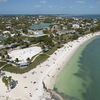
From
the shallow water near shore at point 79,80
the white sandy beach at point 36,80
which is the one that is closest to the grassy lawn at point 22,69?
the white sandy beach at point 36,80

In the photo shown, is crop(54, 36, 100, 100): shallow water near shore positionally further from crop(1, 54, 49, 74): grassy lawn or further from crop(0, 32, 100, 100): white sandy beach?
crop(1, 54, 49, 74): grassy lawn

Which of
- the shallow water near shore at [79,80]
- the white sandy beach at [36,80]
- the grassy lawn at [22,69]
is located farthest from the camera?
the grassy lawn at [22,69]

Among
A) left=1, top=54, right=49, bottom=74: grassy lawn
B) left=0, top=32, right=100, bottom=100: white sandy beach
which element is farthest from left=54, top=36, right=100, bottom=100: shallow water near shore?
left=1, top=54, right=49, bottom=74: grassy lawn

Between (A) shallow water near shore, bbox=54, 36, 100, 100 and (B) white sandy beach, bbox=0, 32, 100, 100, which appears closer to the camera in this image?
(B) white sandy beach, bbox=0, 32, 100, 100

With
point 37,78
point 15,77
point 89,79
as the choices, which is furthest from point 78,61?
point 15,77

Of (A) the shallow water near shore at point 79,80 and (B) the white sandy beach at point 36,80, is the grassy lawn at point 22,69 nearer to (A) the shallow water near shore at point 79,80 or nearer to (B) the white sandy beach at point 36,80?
(B) the white sandy beach at point 36,80

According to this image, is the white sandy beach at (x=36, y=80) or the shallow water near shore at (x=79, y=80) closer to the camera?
the white sandy beach at (x=36, y=80)

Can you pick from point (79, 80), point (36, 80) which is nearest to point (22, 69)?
point (36, 80)

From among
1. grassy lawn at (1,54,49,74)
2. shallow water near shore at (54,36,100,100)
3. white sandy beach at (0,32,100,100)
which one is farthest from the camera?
grassy lawn at (1,54,49,74)
